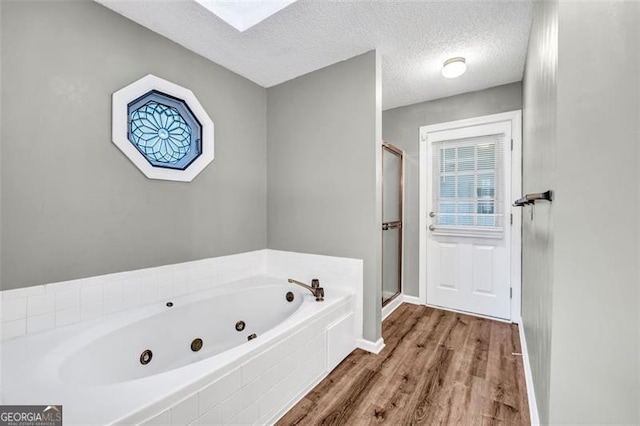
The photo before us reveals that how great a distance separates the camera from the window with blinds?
2.71m

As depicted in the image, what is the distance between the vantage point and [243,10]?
1.82 meters

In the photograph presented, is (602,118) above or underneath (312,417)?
above

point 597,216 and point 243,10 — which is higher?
point 243,10

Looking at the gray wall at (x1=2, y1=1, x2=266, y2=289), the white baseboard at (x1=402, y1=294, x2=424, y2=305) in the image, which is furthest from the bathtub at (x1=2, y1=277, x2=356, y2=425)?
the white baseboard at (x1=402, y1=294, x2=424, y2=305)

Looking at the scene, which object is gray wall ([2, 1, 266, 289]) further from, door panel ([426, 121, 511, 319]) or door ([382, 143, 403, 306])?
door panel ([426, 121, 511, 319])

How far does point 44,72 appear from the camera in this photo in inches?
56.8

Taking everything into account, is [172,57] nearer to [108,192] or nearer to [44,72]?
[44,72]

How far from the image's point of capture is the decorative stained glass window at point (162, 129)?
5.72 feet

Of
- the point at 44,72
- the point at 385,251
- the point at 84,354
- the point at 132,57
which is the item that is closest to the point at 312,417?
the point at 84,354

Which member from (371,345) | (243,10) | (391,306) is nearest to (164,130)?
(243,10)

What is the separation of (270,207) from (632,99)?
8.10ft

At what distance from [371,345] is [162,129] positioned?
232 cm

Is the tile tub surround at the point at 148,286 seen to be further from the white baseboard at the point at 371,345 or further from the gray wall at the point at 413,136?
the gray wall at the point at 413,136

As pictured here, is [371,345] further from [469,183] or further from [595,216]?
[469,183]
